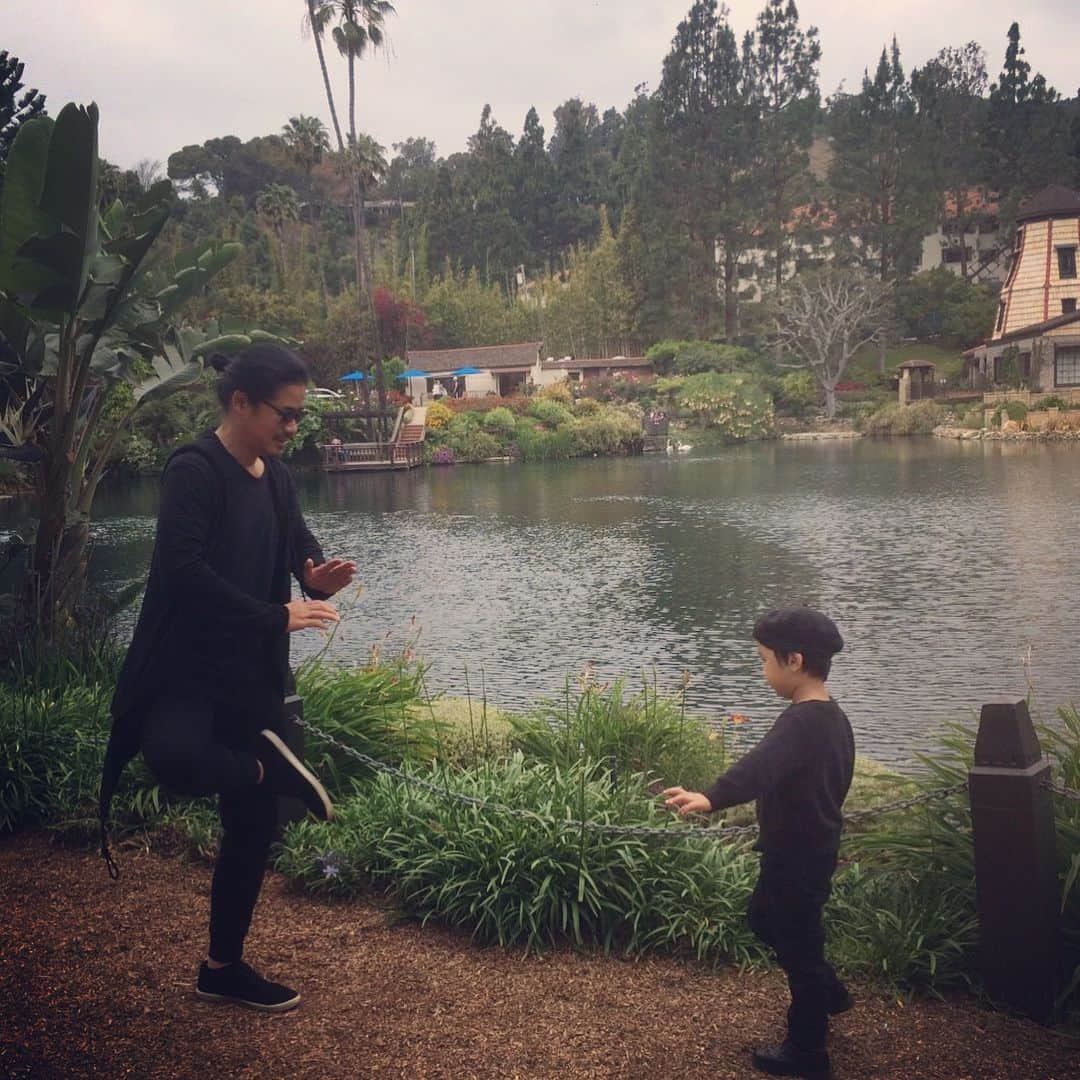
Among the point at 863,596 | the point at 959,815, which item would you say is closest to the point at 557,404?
the point at 863,596

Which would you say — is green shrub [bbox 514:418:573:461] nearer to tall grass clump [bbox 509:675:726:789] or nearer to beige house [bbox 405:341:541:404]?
beige house [bbox 405:341:541:404]

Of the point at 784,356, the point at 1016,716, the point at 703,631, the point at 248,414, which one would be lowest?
the point at 703,631

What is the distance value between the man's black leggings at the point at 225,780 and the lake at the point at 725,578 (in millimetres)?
1954

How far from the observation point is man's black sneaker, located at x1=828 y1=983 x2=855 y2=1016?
284 centimetres

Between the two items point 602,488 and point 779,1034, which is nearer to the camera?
point 779,1034

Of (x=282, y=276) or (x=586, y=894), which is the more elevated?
(x=282, y=276)

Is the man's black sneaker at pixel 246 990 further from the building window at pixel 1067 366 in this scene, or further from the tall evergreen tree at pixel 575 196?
the tall evergreen tree at pixel 575 196

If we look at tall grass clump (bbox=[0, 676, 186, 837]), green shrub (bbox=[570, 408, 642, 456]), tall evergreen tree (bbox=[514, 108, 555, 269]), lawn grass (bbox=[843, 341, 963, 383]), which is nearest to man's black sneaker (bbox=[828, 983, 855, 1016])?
tall grass clump (bbox=[0, 676, 186, 837])

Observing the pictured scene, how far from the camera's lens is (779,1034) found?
2957 millimetres

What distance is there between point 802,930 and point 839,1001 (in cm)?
22

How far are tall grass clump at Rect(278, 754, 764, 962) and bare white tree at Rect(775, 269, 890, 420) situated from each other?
1800 inches

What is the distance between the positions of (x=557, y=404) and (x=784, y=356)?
15.6 meters

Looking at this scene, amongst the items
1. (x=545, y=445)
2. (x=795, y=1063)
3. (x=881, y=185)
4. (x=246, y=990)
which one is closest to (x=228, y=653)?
(x=246, y=990)

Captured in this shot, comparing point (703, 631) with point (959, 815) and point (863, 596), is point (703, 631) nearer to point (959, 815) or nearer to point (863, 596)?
point (863, 596)
